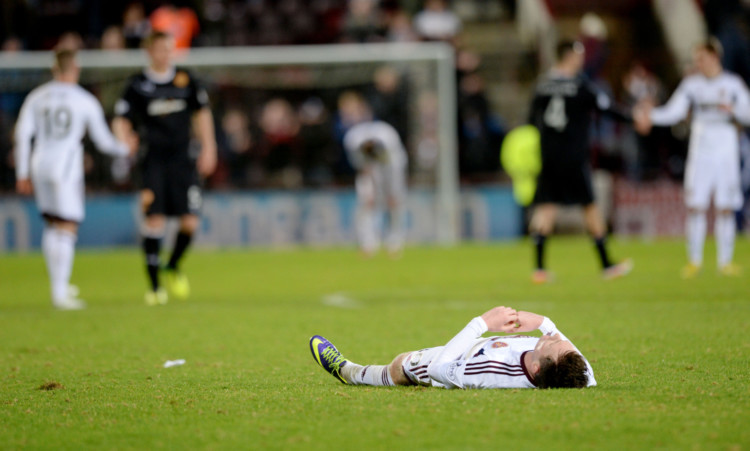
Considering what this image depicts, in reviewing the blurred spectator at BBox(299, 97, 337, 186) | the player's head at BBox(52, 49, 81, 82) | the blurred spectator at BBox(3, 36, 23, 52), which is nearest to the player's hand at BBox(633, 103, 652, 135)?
the player's head at BBox(52, 49, 81, 82)

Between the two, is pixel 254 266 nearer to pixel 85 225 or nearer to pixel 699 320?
pixel 85 225

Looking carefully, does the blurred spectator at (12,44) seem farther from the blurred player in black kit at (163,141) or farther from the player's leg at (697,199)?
the player's leg at (697,199)

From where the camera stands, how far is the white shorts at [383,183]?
55.9 feet

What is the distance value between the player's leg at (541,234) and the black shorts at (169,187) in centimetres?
363

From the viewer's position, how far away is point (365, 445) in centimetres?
387

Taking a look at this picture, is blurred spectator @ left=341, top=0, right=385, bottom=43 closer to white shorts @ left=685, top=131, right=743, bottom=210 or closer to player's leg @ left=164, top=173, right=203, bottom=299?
white shorts @ left=685, top=131, right=743, bottom=210

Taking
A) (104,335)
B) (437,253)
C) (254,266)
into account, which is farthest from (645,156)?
(104,335)

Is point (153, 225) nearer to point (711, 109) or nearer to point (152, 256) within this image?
point (152, 256)

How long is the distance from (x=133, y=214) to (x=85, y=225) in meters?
0.89

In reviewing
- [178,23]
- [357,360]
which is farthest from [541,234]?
[178,23]

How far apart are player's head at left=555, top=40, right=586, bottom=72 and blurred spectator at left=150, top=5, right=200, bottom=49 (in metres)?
11.1

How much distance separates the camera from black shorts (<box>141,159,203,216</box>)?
9.88 m

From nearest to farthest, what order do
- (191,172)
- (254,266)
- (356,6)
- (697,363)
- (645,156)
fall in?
(697,363)
(191,172)
(254,266)
(645,156)
(356,6)

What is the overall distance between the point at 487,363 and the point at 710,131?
7.35 m
